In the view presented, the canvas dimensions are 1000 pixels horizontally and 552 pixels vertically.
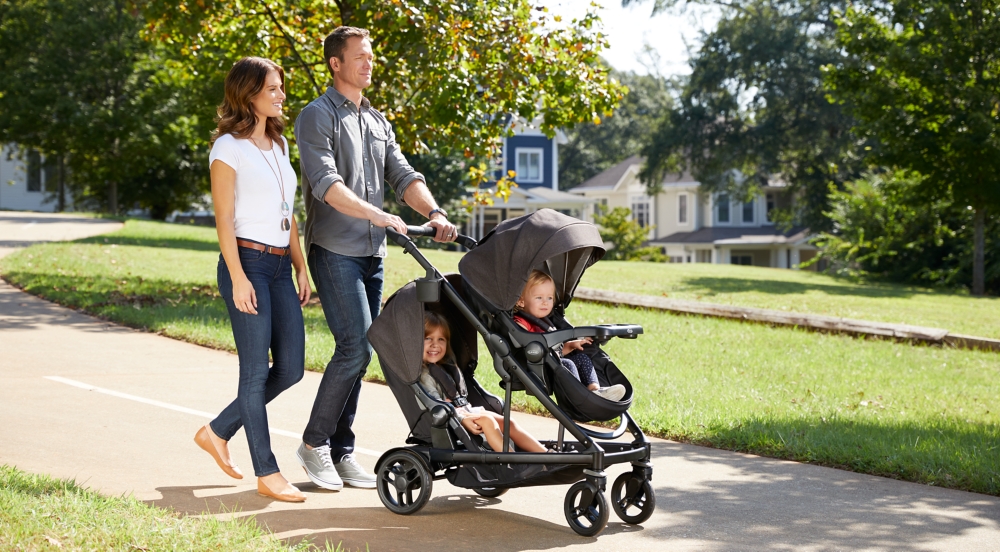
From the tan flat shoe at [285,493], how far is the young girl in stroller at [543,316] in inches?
54.8

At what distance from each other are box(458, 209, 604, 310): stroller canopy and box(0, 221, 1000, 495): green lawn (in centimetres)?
284

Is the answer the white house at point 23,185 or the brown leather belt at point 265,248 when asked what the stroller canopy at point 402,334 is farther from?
the white house at point 23,185

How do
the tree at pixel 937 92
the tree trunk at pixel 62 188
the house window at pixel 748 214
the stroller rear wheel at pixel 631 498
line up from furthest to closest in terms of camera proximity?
the house window at pixel 748 214 < the tree trunk at pixel 62 188 < the tree at pixel 937 92 < the stroller rear wheel at pixel 631 498

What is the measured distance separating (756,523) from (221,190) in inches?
121

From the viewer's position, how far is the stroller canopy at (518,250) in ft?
16.3

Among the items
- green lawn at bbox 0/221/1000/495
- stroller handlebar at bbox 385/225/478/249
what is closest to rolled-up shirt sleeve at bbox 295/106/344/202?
stroller handlebar at bbox 385/225/478/249

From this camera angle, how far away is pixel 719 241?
54.1 m

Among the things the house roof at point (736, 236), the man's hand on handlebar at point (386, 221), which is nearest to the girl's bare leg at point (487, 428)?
the man's hand on handlebar at point (386, 221)

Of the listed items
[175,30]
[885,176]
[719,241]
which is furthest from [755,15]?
[175,30]

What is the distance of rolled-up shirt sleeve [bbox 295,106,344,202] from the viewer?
17.0ft

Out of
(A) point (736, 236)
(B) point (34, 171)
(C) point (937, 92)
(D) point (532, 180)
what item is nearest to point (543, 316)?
(C) point (937, 92)

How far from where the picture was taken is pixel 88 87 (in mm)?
38938

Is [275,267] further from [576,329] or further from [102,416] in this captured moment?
[102,416]

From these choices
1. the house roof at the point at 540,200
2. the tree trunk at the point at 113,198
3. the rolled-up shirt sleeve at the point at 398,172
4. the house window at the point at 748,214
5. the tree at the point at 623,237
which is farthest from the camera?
the house window at the point at 748,214
